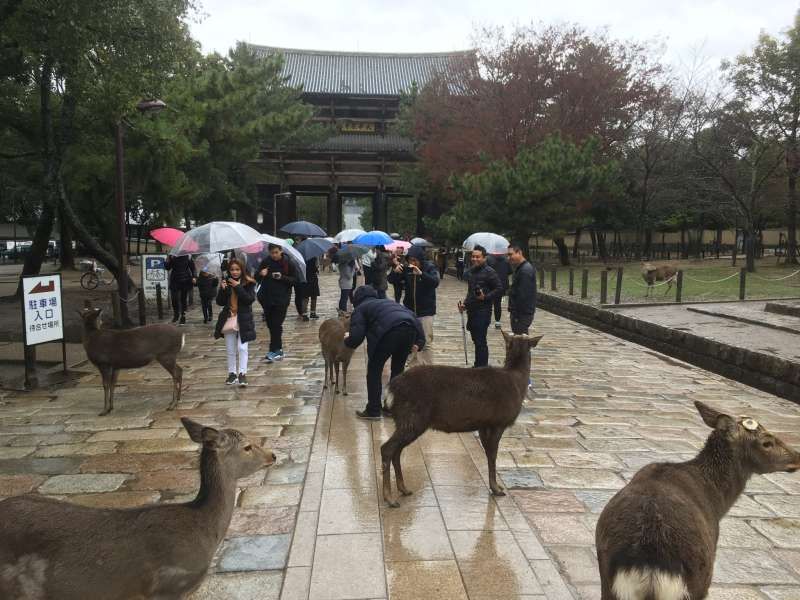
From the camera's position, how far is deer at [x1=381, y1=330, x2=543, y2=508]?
14.8 ft

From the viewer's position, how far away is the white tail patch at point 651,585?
2402 millimetres

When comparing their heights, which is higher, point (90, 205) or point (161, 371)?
point (90, 205)

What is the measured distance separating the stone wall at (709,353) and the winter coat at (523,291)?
386cm

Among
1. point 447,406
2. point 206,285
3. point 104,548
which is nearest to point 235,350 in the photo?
point 447,406

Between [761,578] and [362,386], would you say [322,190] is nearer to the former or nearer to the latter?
[362,386]

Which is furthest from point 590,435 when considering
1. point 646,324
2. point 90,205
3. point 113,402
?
point 90,205

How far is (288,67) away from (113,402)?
40432 mm

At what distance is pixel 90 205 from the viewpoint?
1917 cm

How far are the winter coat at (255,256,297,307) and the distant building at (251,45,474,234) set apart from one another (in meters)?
22.6

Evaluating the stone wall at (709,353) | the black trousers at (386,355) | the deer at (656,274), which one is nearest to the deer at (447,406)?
the black trousers at (386,355)

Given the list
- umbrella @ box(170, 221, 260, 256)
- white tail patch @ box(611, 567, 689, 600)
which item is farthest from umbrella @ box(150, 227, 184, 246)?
white tail patch @ box(611, 567, 689, 600)

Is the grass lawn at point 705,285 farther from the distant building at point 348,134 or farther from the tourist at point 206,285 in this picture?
the distant building at point 348,134

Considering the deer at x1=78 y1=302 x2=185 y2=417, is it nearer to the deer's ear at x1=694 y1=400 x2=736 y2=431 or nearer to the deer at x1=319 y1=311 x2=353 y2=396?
the deer at x1=319 y1=311 x2=353 y2=396

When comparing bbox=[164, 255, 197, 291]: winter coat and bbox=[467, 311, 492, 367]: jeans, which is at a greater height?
bbox=[164, 255, 197, 291]: winter coat
